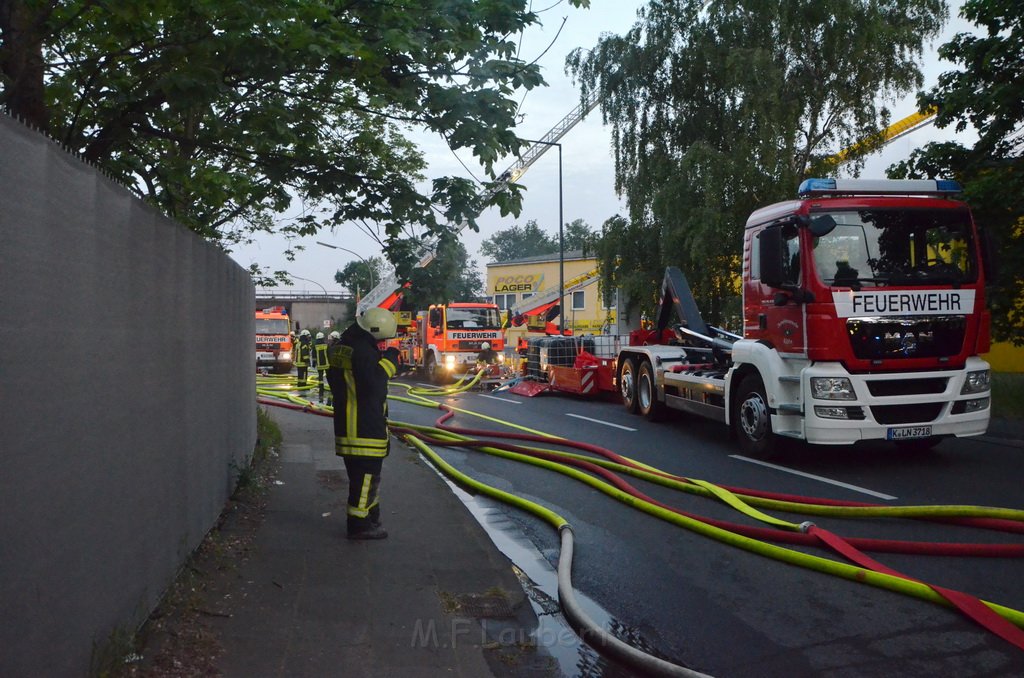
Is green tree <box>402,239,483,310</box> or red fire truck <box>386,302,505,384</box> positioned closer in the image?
green tree <box>402,239,483,310</box>

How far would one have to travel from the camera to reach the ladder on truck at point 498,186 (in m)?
7.57

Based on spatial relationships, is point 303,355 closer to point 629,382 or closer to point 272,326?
point 629,382

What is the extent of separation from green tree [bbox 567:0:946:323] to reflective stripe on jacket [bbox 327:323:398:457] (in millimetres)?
16683

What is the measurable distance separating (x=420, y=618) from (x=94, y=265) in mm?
2442

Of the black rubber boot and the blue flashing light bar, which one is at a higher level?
the blue flashing light bar

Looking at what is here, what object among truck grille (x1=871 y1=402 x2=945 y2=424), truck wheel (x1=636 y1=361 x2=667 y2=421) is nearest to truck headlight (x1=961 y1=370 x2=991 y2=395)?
truck grille (x1=871 y1=402 x2=945 y2=424)

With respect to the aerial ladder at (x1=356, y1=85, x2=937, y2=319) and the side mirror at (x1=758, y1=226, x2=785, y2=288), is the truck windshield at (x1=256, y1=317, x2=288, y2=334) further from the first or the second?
the side mirror at (x1=758, y1=226, x2=785, y2=288)

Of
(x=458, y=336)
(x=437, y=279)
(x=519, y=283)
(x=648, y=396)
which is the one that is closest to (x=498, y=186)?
(x=437, y=279)

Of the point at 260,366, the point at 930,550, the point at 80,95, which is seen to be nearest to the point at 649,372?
the point at 930,550

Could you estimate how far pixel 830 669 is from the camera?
4121 millimetres

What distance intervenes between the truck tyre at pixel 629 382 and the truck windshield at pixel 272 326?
1873cm

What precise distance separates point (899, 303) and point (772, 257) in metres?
1.33

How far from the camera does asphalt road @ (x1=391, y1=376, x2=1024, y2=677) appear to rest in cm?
432

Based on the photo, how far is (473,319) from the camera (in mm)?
25641
